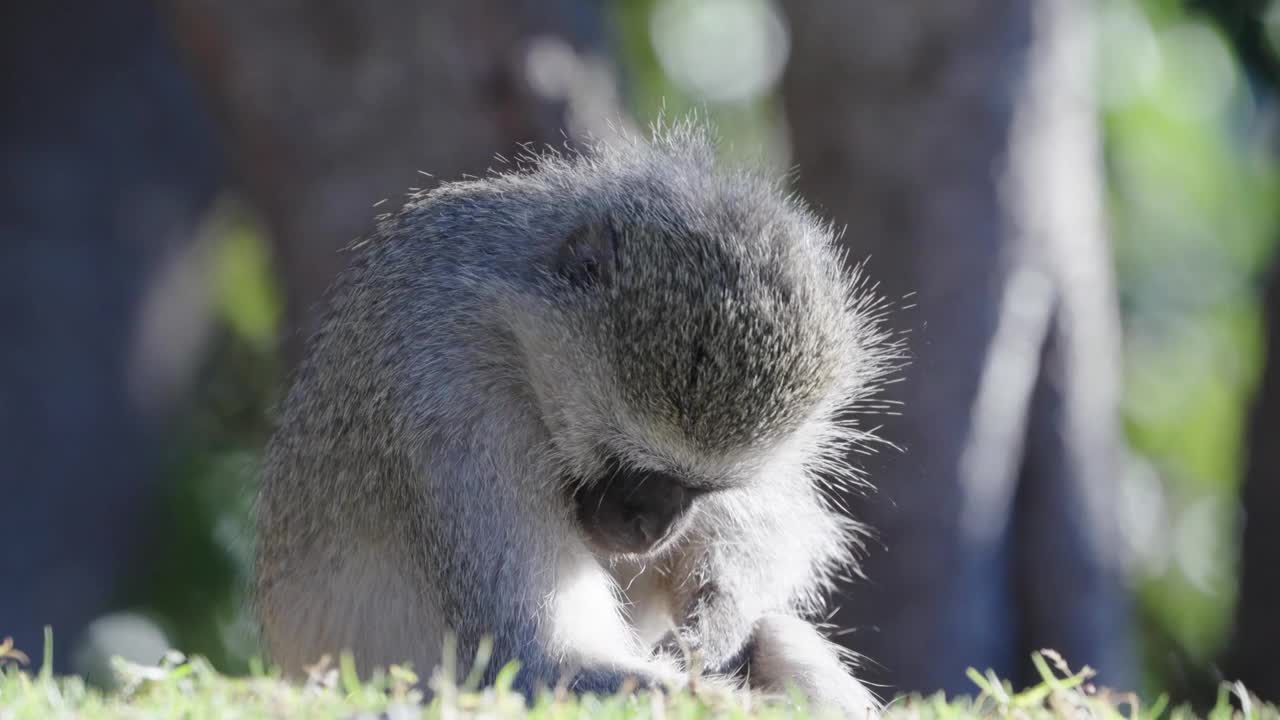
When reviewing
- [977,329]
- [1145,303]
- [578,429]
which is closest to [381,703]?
[578,429]

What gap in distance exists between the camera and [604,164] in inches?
164

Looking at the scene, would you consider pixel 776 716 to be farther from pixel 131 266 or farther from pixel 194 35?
pixel 131 266

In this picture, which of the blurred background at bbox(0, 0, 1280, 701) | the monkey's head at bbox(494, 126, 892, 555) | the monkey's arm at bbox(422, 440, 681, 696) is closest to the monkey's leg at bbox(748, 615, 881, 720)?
the monkey's arm at bbox(422, 440, 681, 696)

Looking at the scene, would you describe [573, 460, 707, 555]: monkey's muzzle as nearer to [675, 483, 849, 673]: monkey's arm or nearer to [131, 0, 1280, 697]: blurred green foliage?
[675, 483, 849, 673]: monkey's arm

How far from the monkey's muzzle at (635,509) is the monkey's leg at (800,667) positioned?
465mm

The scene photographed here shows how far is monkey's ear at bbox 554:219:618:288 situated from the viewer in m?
3.64

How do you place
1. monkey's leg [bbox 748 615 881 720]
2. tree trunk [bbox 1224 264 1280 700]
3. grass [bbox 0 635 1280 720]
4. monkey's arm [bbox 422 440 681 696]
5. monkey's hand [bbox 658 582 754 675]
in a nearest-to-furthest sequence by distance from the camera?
grass [bbox 0 635 1280 720]
monkey's arm [bbox 422 440 681 696]
monkey's leg [bbox 748 615 881 720]
monkey's hand [bbox 658 582 754 675]
tree trunk [bbox 1224 264 1280 700]

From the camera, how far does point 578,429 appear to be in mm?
3607

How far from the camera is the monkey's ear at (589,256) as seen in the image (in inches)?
143

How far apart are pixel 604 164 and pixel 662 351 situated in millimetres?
900

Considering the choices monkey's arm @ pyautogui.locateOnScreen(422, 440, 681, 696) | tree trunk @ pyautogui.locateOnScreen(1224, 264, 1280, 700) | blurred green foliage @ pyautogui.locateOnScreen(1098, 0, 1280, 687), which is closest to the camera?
monkey's arm @ pyautogui.locateOnScreen(422, 440, 681, 696)

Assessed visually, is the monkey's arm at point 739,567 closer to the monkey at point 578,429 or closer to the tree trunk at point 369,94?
the monkey at point 578,429

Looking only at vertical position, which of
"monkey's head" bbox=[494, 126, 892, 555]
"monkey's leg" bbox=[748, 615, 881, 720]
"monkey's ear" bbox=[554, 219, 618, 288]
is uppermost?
"monkey's ear" bbox=[554, 219, 618, 288]

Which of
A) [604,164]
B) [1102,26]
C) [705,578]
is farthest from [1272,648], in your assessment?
[1102,26]
